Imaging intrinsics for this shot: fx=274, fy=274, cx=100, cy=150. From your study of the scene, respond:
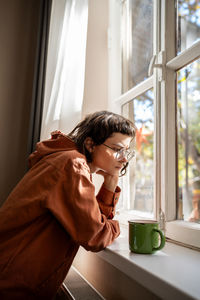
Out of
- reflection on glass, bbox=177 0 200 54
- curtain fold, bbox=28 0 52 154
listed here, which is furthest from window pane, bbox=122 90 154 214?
curtain fold, bbox=28 0 52 154

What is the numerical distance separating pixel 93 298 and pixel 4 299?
30 centimetres

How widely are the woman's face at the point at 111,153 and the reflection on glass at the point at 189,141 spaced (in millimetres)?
225

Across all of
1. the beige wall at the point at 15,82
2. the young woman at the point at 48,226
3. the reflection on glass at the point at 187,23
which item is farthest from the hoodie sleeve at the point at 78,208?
the beige wall at the point at 15,82

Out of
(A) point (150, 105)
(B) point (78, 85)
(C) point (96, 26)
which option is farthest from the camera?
(C) point (96, 26)

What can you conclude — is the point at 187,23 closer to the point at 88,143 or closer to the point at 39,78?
the point at 88,143

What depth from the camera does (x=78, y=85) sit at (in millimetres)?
1398

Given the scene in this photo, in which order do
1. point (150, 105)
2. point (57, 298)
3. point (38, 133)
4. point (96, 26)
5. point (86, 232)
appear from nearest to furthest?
point (86, 232), point (57, 298), point (150, 105), point (96, 26), point (38, 133)

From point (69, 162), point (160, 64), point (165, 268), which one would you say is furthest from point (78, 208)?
point (160, 64)

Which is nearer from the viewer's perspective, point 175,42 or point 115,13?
point 175,42

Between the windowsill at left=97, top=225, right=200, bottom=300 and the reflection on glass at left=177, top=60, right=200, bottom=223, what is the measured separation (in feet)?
0.53

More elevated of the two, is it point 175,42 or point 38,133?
point 175,42

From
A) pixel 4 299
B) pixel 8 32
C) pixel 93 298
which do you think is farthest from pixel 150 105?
pixel 8 32

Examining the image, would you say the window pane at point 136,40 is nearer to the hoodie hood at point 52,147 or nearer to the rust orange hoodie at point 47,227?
the hoodie hood at point 52,147

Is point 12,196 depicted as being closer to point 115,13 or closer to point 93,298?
point 93,298
